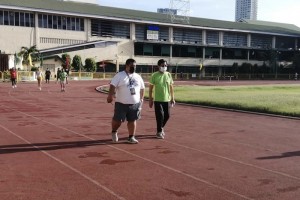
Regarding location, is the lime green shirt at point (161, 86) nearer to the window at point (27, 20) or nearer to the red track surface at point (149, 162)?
the red track surface at point (149, 162)

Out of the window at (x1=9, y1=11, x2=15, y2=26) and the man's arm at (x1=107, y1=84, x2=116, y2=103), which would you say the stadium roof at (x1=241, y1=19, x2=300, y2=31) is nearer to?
the window at (x1=9, y1=11, x2=15, y2=26)

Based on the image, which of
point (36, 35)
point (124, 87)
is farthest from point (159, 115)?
point (36, 35)

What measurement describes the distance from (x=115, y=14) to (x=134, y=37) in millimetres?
4631

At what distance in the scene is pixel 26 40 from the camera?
54344mm

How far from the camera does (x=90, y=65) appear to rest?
57.5 meters

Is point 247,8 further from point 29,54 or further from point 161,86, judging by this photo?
point 161,86

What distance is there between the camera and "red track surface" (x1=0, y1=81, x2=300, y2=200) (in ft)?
18.5

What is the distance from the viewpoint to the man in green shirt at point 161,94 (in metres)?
9.75

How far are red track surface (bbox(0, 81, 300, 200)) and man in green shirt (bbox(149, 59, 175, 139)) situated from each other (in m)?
0.44

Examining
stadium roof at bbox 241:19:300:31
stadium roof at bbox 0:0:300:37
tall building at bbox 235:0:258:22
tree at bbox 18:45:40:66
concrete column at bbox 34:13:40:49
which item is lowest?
tree at bbox 18:45:40:66

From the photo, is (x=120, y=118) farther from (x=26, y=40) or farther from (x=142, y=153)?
(x=26, y=40)

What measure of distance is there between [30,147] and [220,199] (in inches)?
175

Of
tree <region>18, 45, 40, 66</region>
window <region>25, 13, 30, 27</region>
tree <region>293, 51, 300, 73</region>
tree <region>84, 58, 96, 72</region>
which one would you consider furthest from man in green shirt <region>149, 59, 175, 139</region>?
tree <region>293, 51, 300, 73</region>

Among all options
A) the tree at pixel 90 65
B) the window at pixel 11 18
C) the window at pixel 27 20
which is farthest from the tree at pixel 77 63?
the window at pixel 11 18
